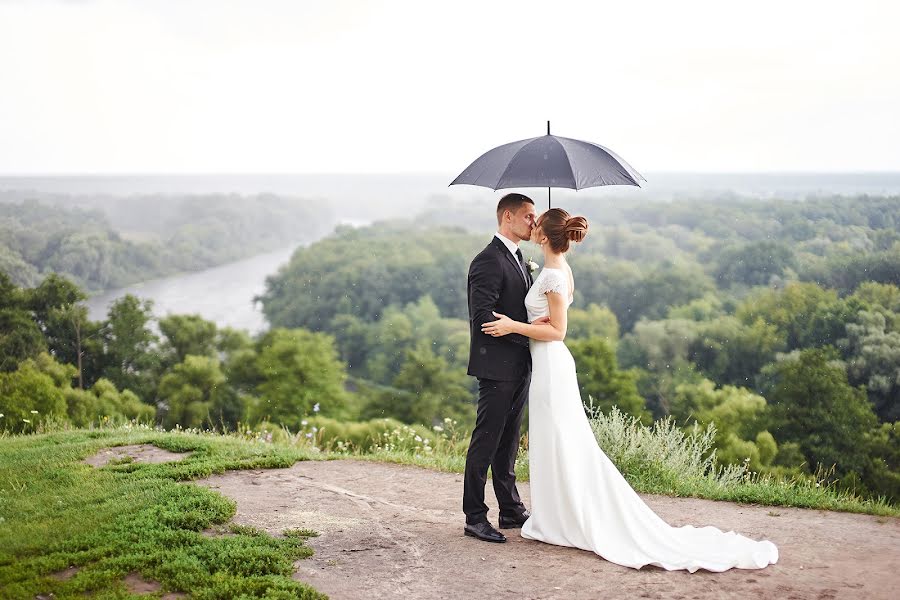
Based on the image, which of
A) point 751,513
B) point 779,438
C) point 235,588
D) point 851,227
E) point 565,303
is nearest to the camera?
point 235,588

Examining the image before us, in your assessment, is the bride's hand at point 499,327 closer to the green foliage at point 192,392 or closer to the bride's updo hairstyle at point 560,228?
the bride's updo hairstyle at point 560,228

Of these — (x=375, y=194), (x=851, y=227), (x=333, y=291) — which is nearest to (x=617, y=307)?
(x=851, y=227)

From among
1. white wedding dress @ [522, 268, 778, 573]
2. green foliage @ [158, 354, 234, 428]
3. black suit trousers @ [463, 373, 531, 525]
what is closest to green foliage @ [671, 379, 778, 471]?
black suit trousers @ [463, 373, 531, 525]

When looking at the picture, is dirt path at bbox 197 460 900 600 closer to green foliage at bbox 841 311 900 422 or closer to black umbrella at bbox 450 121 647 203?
black umbrella at bbox 450 121 647 203

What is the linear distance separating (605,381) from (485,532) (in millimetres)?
28068

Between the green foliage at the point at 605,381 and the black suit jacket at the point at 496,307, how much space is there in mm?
27267

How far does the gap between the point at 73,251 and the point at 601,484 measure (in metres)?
49.2

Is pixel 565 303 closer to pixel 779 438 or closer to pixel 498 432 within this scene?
pixel 498 432

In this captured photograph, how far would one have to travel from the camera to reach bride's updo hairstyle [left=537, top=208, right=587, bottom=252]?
5.47 m

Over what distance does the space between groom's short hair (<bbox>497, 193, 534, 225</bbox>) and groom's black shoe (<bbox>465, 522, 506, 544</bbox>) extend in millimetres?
2063

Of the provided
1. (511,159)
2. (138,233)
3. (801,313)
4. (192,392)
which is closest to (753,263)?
(801,313)

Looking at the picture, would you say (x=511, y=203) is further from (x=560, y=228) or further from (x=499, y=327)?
(x=499, y=327)

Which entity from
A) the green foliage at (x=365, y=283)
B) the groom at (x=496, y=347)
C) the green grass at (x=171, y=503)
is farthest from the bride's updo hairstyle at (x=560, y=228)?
the green foliage at (x=365, y=283)

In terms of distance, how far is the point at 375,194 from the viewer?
9675 centimetres
